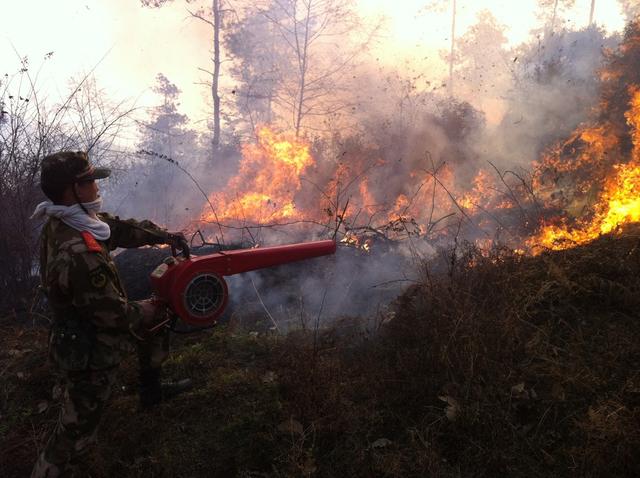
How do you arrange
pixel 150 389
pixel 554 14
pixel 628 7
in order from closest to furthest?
pixel 150 389 < pixel 628 7 < pixel 554 14

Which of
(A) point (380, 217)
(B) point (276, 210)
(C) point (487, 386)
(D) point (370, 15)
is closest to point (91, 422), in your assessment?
(C) point (487, 386)

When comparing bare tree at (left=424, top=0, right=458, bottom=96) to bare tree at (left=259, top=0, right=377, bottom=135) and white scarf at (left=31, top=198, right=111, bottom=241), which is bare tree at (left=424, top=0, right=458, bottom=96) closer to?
bare tree at (left=259, top=0, right=377, bottom=135)

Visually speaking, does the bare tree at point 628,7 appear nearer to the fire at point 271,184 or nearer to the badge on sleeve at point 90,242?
the fire at point 271,184

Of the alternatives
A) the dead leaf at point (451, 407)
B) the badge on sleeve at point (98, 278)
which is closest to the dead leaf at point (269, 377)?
the dead leaf at point (451, 407)

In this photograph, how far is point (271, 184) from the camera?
1371cm

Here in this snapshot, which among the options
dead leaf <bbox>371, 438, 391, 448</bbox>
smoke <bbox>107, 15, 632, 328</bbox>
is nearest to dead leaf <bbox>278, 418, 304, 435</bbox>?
dead leaf <bbox>371, 438, 391, 448</bbox>

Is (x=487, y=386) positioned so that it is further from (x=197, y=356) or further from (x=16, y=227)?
(x=16, y=227)

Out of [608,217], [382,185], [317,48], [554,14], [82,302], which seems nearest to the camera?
[82,302]

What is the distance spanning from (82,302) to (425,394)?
2.46m

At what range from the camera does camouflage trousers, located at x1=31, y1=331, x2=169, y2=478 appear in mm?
2492

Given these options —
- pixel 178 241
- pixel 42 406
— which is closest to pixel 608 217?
pixel 178 241

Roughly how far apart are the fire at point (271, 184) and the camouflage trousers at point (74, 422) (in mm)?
9696

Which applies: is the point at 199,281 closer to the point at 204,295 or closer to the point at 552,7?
the point at 204,295

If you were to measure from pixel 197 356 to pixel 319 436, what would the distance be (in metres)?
1.66
